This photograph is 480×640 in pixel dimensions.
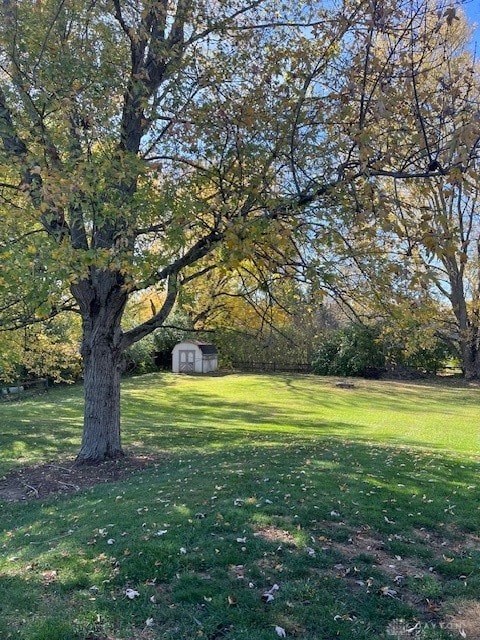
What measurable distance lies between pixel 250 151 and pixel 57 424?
11.8 meters

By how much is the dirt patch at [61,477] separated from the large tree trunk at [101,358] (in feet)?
1.06

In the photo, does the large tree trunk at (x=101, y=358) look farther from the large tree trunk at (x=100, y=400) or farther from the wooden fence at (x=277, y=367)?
the wooden fence at (x=277, y=367)

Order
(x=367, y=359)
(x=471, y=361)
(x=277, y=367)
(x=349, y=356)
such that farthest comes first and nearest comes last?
(x=277, y=367) < (x=349, y=356) < (x=367, y=359) < (x=471, y=361)

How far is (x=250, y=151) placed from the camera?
20.6 feet

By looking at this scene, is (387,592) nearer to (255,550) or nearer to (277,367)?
(255,550)

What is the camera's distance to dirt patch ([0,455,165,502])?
7.69 meters

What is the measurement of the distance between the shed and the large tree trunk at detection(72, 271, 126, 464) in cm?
2992

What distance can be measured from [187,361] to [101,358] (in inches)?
1201

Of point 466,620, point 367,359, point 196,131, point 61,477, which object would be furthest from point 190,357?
point 466,620

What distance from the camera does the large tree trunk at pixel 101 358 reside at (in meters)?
8.88

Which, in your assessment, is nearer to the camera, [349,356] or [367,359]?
[367,359]

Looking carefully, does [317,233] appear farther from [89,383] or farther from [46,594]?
[89,383]

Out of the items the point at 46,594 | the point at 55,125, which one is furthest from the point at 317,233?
the point at 55,125

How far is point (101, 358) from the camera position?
29.5 ft
